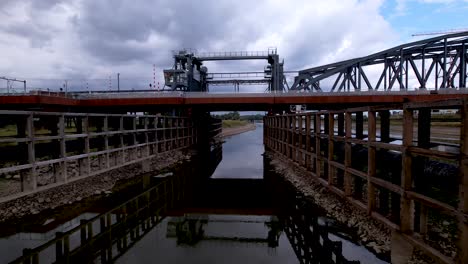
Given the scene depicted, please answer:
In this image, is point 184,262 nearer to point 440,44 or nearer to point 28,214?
point 28,214

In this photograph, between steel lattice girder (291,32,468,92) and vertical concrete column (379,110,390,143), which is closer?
vertical concrete column (379,110,390,143)

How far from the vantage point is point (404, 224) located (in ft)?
21.3

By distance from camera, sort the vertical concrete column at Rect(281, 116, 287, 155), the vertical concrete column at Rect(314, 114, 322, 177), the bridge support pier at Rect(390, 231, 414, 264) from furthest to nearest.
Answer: the vertical concrete column at Rect(281, 116, 287, 155) → the vertical concrete column at Rect(314, 114, 322, 177) → the bridge support pier at Rect(390, 231, 414, 264)

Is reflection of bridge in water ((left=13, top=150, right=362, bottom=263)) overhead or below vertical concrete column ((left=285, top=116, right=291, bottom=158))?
below

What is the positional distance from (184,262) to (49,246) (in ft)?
11.7

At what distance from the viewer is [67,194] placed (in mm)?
12703

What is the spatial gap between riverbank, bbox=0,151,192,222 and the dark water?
112 centimetres

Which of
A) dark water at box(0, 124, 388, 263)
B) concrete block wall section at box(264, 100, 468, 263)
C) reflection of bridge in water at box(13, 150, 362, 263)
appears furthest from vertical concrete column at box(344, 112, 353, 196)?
reflection of bridge in water at box(13, 150, 362, 263)

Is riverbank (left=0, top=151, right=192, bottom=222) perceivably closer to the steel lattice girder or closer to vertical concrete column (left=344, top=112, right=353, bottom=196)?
vertical concrete column (left=344, top=112, right=353, bottom=196)

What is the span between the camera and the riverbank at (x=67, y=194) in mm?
10727

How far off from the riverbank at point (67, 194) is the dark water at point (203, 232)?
112 centimetres

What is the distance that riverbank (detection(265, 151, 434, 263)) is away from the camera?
7.69 meters

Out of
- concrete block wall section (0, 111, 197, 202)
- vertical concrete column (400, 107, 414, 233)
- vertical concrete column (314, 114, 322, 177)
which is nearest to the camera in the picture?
vertical concrete column (400, 107, 414, 233)

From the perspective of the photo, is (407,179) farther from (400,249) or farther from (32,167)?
(32,167)
